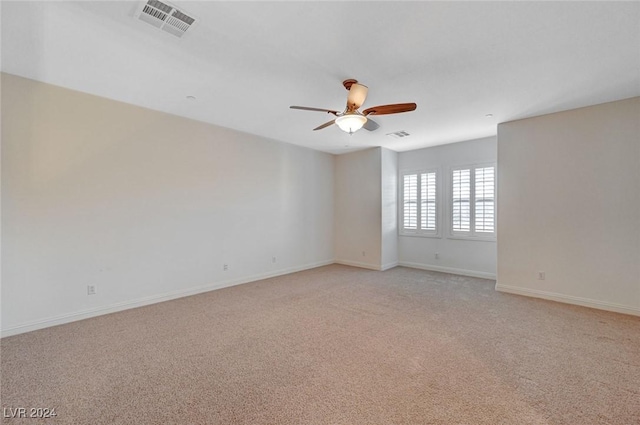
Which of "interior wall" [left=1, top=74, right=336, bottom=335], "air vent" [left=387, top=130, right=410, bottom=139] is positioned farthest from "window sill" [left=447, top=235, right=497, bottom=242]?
"interior wall" [left=1, top=74, right=336, bottom=335]

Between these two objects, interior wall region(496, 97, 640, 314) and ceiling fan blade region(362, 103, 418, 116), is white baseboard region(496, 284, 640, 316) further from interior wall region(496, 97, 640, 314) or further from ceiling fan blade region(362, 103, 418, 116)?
ceiling fan blade region(362, 103, 418, 116)

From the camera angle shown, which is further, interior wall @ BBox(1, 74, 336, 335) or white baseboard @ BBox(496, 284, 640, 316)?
white baseboard @ BBox(496, 284, 640, 316)

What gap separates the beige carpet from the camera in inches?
72.9

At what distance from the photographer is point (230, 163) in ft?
16.3

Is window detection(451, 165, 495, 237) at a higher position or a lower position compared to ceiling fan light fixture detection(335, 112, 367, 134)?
lower

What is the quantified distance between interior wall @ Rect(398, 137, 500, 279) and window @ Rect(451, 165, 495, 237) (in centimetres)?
14

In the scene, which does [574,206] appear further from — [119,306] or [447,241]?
[119,306]

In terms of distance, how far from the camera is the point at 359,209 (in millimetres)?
6625

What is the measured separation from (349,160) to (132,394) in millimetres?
5898

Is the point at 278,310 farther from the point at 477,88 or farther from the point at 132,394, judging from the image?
the point at 477,88

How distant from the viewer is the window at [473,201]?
538 cm

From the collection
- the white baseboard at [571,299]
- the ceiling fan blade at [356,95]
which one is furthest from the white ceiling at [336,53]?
the white baseboard at [571,299]

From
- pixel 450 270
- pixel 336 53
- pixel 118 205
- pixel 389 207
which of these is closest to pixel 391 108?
pixel 336 53

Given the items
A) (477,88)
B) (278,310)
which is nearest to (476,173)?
(477,88)
